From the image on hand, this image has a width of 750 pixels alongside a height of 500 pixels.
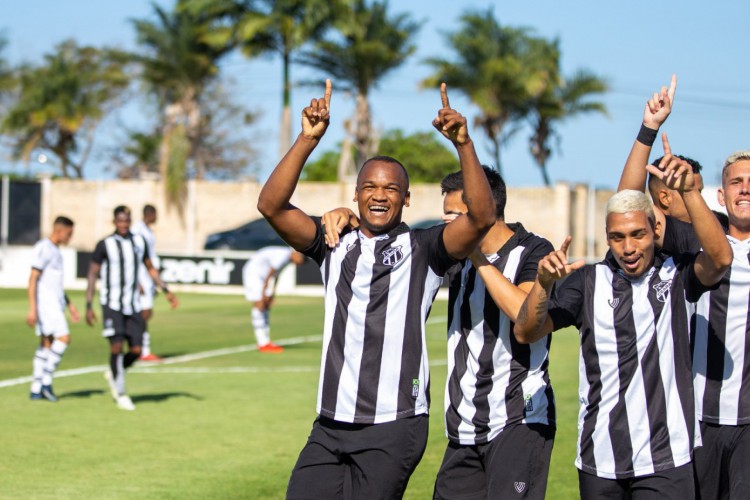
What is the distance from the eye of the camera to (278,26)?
43.9 meters

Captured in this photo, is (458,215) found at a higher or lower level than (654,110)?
lower

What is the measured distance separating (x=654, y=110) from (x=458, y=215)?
3.62 feet

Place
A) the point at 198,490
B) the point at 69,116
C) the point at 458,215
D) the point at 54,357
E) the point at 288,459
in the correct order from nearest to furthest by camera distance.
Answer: the point at 458,215
the point at 198,490
the point at 288,459
the point at 54,357
the point at 69,116

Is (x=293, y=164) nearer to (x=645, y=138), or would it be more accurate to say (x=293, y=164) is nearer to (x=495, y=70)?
(x=645, y=138)

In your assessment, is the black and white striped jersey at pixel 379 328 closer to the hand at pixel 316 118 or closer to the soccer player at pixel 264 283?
the hand at pixel 316 118

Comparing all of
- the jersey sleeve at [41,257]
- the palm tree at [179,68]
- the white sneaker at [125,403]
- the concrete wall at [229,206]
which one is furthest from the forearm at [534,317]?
the palm tree at [179,68]

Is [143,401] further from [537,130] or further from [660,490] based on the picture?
[537,130]

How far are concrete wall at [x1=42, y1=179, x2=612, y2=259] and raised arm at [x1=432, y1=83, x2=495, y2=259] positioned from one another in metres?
35.7

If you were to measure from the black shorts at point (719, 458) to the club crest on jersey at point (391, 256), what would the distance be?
5.86ft

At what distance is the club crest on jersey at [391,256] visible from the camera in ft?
17.4

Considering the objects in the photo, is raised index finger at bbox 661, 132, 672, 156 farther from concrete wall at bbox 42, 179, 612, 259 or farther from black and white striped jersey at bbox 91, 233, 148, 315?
concrete wall at bbox 42, 179, 612, 259

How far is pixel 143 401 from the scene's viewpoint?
12.8 m

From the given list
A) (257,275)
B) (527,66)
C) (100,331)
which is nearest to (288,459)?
(257,275)

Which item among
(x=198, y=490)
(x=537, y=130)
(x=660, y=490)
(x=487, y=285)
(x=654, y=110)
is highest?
(x=537, y=130)
